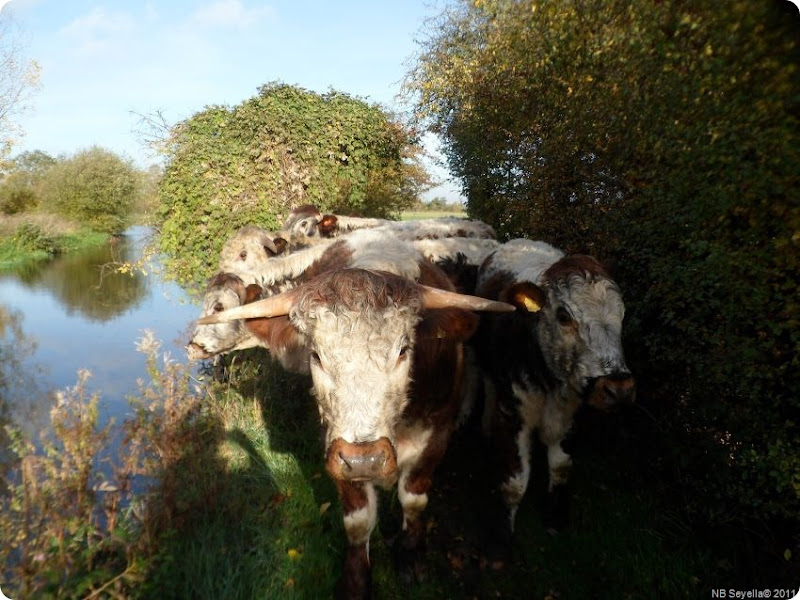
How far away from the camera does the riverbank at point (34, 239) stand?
19297 millimetres

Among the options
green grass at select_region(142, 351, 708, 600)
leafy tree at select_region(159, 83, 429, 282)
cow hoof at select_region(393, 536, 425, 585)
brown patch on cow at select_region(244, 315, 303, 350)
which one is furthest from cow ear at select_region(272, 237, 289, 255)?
cow hoof at select_region(393, 536, 425, 585)

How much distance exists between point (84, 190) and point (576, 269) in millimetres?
32809

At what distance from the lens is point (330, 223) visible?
21.1 ft

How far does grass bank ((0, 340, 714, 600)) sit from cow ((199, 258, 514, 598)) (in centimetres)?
61

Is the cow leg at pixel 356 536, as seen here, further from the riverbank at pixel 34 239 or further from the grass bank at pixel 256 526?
the riverbank at pixel 34 239

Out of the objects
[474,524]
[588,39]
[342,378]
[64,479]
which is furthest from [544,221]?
[64,479]

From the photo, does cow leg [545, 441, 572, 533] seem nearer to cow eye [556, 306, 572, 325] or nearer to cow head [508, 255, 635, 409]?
cow head [508, 255, 635, 409]

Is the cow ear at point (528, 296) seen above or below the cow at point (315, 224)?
below

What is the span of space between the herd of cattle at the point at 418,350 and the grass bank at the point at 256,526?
0.31m

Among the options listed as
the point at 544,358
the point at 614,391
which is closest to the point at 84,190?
the point at 544,358

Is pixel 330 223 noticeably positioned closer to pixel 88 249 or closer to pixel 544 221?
pixel 544 221

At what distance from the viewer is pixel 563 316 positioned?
9.37ft

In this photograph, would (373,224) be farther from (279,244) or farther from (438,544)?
(438,544)

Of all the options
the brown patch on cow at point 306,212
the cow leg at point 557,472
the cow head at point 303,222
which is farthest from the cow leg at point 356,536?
the brown patch on cow at point 306,212
